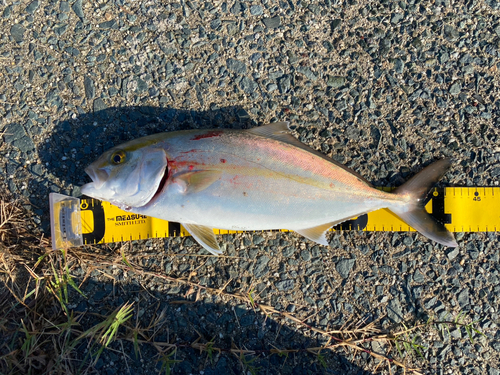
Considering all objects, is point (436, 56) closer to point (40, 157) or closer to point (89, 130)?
point (89, 130)

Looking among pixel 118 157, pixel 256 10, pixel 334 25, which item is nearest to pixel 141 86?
pixel 118 157

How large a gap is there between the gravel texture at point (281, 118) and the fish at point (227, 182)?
0.42m

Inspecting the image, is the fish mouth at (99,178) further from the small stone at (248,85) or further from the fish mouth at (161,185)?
the small stone at (248,85)

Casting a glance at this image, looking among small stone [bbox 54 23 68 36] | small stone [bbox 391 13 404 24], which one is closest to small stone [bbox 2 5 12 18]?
small stone [bbox 54 23 68 36]

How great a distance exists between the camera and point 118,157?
8.43ft

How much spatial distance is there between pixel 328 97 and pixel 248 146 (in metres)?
1.07

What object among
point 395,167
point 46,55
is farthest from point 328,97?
point 46,55

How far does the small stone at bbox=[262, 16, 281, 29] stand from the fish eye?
1854 millimetres

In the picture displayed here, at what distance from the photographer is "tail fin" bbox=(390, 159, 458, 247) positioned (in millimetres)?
2883

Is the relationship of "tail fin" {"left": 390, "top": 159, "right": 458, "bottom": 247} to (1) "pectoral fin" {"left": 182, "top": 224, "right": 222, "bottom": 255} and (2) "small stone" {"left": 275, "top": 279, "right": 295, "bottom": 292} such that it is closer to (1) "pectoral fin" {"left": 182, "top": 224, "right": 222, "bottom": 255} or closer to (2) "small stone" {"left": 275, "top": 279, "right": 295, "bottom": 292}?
(2) "small stone" {"left": 275, "top": 279, "right": 295, "bottom": 292}

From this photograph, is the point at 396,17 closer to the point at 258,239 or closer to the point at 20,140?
the point at 258,239

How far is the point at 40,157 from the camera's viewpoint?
3031 mm

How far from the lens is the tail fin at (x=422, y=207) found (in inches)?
113

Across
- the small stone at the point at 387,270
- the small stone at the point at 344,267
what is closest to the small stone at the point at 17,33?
the small stone at the point at 344,267
